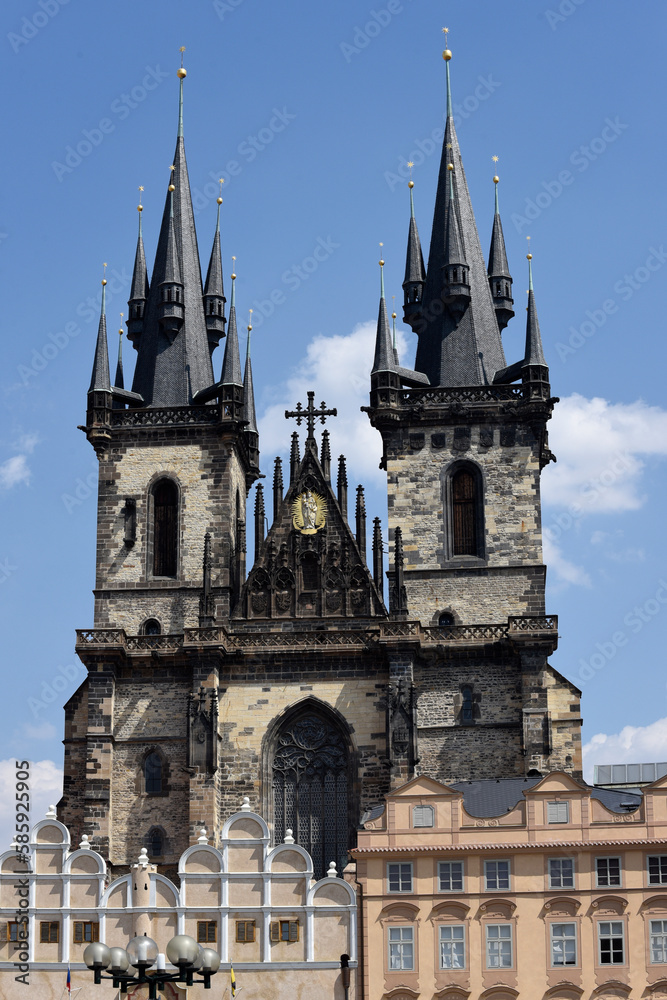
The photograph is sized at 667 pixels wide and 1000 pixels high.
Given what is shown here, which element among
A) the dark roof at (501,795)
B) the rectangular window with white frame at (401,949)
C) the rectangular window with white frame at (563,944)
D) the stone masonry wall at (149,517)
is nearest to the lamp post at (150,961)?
the rectangular window with white frame at (401,949)

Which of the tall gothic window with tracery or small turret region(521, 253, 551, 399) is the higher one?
small turret region(521, 253, 551, 399)

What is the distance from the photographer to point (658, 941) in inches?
1758

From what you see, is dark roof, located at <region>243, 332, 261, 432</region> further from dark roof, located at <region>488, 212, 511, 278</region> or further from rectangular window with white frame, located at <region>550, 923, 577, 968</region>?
rectangular window with white frame, located at <region>550, 923, 577, 968</region>

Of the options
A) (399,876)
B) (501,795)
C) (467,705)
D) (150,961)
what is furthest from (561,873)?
(150,961)

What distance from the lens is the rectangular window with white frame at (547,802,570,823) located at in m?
46.6

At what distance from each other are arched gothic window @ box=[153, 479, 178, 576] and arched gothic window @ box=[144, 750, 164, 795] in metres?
6.05

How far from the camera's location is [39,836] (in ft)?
156

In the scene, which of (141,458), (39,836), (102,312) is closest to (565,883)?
(39,836)

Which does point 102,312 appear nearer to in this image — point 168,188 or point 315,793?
point 168,188

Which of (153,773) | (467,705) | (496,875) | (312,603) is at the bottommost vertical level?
(496,875)

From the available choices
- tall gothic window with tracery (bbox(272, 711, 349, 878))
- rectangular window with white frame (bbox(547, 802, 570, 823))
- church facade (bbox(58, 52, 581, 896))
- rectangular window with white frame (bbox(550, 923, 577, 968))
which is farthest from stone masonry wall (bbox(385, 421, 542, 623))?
rectangular window with white frame (bbox(550, 923, 577, 968))

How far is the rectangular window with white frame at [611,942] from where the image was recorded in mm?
44562

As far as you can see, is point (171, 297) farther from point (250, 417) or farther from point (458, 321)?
point (458, 321)

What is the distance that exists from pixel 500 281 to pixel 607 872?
2781 cm
